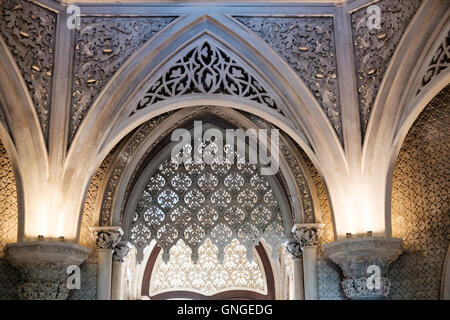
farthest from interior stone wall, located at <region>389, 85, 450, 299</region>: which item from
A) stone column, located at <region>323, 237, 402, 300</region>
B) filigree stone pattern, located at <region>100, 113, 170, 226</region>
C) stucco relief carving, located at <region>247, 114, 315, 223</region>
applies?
filigree stone pattern, located at <region>100, 113, 170, 226</region>

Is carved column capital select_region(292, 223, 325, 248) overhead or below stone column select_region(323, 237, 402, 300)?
overhead

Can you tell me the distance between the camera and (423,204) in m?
7.69

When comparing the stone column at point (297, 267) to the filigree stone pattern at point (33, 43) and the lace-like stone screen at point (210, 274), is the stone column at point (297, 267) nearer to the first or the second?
the filigree stone pattern at point (33, 43)

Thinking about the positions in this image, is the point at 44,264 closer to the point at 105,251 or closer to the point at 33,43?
the point at 105,251

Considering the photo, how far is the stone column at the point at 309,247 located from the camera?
8172 mm

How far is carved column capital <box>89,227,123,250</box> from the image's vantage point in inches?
331

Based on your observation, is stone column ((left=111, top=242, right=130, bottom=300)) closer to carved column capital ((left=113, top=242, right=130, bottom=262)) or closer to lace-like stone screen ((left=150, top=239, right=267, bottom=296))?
carved column capital ((left=113, top=242, right=130, bottom=262))

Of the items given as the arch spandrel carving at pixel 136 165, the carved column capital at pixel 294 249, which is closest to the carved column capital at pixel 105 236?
the arch spandrel carving at pixel 136 165

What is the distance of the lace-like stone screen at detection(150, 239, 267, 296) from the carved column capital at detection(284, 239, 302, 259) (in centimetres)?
397

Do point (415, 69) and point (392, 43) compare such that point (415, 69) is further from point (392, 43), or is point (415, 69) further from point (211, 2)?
point (211, 2)

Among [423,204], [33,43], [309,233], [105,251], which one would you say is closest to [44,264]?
[105,251]

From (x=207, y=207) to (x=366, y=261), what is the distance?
3141 mm

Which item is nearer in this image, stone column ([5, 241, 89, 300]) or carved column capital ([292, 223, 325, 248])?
stone column ([5, 241, 89, 300])
